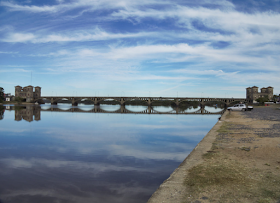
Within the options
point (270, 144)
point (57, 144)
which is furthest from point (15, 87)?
point (270, 144)

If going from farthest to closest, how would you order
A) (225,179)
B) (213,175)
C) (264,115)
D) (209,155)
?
(264,115) → (209,155) → (213,175) → (225,179)

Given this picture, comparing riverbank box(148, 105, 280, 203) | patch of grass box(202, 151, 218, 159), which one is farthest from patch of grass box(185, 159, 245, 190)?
patch of grass box(202, 151, 218, 159)

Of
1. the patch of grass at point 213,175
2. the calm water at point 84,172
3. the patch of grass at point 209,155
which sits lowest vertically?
the calm water at point 84,172

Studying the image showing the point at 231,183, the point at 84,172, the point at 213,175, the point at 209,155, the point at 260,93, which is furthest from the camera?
the point at 260,93

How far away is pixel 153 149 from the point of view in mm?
16797

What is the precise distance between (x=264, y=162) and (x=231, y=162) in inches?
57.1

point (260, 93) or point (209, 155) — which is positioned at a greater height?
point (260, 93)

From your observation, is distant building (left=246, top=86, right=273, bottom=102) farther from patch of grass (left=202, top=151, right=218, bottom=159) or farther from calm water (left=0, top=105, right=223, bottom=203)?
patch of grass (left=202, top=151, right=218, bottom=159)

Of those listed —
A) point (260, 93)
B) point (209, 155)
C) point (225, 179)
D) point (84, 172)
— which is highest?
point (260, 93)

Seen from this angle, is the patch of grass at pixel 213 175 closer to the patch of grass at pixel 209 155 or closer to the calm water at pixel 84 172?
the patch of grass at pixel 209 155

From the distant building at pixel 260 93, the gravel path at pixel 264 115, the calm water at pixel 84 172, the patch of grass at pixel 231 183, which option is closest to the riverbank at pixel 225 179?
the patch of grass at pixel 231 183

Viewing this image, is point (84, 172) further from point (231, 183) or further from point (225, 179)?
point (231, 183)

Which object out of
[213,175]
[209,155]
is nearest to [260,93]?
[209,155]

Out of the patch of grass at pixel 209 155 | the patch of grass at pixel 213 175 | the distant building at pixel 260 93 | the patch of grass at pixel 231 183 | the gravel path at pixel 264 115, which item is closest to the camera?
the patch of grass at pixel 231 183
